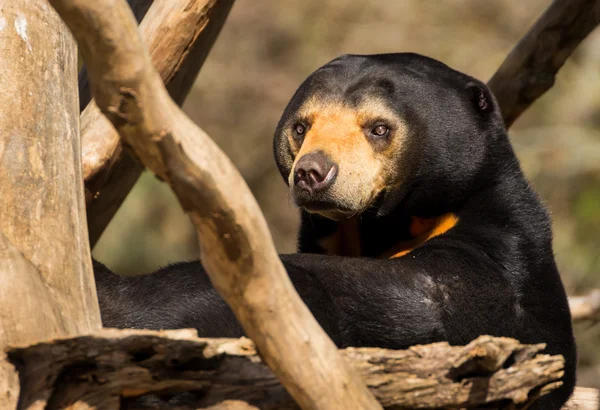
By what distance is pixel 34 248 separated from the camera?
8.77ft

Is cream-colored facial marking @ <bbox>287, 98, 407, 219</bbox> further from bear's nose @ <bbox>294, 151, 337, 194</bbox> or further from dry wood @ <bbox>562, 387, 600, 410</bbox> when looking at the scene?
dry wood @ <bbox>562, 387, 600, 410</bbox>

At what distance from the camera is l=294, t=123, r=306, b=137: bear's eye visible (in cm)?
414

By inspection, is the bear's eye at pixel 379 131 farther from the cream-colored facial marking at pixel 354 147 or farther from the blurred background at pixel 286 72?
the blurred background at pixel 286 72

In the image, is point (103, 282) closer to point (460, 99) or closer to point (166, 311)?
point (166, 311)

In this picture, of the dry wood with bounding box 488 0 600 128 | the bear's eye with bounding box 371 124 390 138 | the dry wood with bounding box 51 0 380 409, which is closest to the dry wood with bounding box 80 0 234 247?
the bear's eye with bounding box 371 124 390 138

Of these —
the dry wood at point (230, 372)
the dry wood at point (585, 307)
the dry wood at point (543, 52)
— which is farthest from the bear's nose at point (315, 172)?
the dry wood at point (585, 307)

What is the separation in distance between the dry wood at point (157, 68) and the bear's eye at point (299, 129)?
75 centimetres

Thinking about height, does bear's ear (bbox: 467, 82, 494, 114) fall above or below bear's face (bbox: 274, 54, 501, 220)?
above

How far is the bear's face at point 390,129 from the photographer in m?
3.87

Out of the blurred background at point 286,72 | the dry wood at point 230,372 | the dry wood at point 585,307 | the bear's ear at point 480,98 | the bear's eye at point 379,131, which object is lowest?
the blurred background at point 286,72

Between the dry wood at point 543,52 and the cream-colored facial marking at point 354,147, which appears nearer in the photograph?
A: the cream-colored facial marking at point 354,147

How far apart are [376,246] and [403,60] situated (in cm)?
84

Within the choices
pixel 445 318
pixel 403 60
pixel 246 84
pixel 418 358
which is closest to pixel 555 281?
pixel 445 318

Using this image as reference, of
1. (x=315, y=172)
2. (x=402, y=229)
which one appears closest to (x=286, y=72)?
(x=402, y=229)
